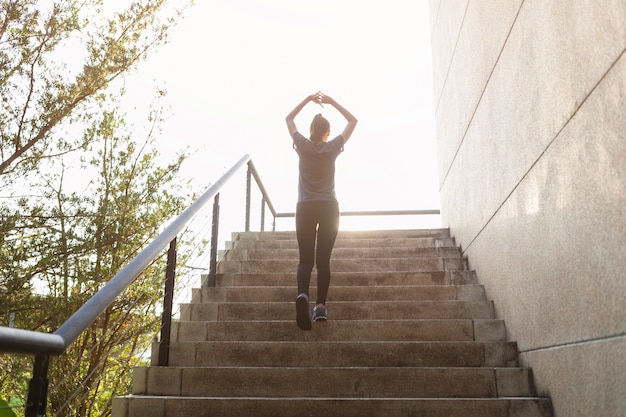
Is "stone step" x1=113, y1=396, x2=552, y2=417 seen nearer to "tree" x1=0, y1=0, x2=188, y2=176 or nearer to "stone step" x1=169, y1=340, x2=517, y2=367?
"stone step" x1=169, y1=340, x2=517, y2=367

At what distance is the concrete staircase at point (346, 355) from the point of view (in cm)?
271

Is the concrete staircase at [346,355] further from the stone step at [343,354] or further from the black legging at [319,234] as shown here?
the black legging at [319,234]

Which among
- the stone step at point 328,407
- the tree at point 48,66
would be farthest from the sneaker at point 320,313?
the tree at point 48,66

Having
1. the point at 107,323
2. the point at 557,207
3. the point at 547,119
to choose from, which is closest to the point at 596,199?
the point at 557,207

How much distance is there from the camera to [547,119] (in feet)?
8.55

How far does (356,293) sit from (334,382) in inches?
48.7

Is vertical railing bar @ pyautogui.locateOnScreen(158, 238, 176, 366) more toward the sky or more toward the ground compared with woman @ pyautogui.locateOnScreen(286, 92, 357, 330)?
more toward the ground

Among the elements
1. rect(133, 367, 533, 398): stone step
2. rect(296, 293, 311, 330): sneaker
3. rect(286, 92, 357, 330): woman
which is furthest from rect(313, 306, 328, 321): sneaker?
rect(133, 367, 533, 398): stone step

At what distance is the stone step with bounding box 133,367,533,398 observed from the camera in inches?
114

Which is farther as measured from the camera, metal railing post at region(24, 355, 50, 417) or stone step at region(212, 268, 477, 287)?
stone step at region(212, 268, 477, 287)

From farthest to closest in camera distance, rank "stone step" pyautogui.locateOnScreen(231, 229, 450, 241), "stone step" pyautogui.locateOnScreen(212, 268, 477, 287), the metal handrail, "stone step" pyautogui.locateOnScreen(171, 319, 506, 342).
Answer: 1. "stone step" pyautogui.locateOnScreen(231, 229, 450, 241)
2. "stone step" pyautogui.locateOnScreen(212, 268, 477, 287)
3. "stone step" pyautogui.locateOnScreen(171, 319, 506, 342)
4. the metal handrail

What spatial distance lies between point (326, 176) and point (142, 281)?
8.18 ft

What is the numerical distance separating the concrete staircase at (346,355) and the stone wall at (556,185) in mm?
219

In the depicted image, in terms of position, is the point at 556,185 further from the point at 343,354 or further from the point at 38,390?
the point at 38,390
